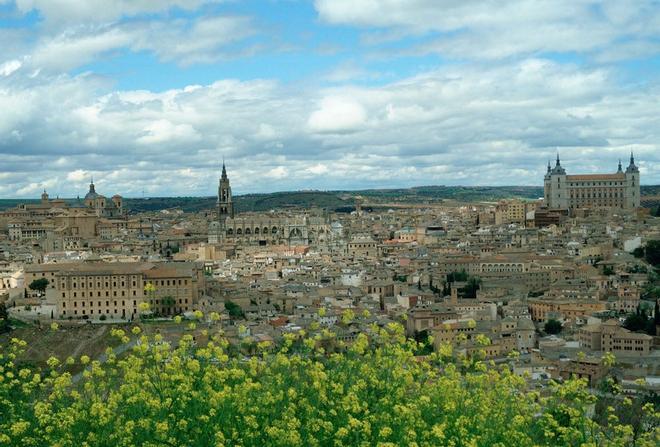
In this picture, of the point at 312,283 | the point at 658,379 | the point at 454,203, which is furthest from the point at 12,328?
the point at 454,203

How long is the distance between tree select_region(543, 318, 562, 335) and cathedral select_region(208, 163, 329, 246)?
26.1 m

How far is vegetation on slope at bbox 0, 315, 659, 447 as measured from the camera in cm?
782

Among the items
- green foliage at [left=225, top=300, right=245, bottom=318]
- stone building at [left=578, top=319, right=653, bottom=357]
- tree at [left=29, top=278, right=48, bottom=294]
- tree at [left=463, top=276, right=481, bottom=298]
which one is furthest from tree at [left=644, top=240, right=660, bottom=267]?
tree at [left=29, top=278, right=48, bottom=294]

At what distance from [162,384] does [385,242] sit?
1773 inches

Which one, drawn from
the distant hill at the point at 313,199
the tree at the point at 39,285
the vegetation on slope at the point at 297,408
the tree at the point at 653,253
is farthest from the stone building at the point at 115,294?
the distant hill at the point at 313,199

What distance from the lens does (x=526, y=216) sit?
5978 cm

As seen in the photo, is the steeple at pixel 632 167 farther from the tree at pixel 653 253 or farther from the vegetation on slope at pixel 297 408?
the vegetation on slope at pixel 297 408

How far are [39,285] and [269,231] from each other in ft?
89.5

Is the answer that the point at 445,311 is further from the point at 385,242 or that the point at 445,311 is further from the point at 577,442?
the point at 385,242

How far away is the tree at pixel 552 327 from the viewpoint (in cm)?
2826

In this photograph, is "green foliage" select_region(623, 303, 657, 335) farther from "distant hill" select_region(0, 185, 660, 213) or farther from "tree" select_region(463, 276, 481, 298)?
"distant hill" select_region(0, 185, 660, 213)

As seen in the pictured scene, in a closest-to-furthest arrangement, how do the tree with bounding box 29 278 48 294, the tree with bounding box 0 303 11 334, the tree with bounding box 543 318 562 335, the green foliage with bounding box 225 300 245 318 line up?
the tree with bounding box 0 303 11 334
the tree with bounding box 543 318 562 335
the green foliage with bounding box 225 300 245 318
the tree with bounding box 29 278 48 294

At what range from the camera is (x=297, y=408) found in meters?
8.47

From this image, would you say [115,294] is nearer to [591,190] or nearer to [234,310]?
[234,310]
